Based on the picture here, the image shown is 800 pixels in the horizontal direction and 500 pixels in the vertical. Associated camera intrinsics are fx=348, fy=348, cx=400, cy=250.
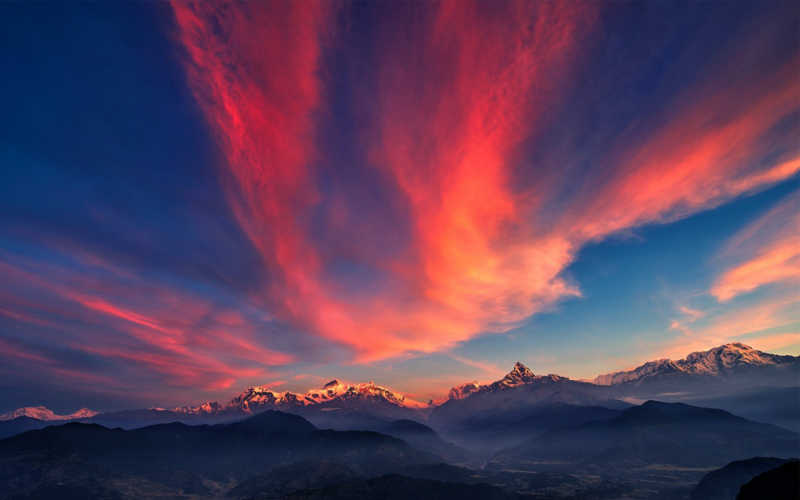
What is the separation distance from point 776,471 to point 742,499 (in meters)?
17.1

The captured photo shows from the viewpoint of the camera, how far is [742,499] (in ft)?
422

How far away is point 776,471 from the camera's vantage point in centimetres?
13025

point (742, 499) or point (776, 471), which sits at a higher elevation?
point (776, 471)

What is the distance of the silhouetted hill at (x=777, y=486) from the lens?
116 metres

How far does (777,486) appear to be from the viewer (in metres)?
122

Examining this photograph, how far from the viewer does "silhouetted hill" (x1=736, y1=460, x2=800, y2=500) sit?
4584 inches
